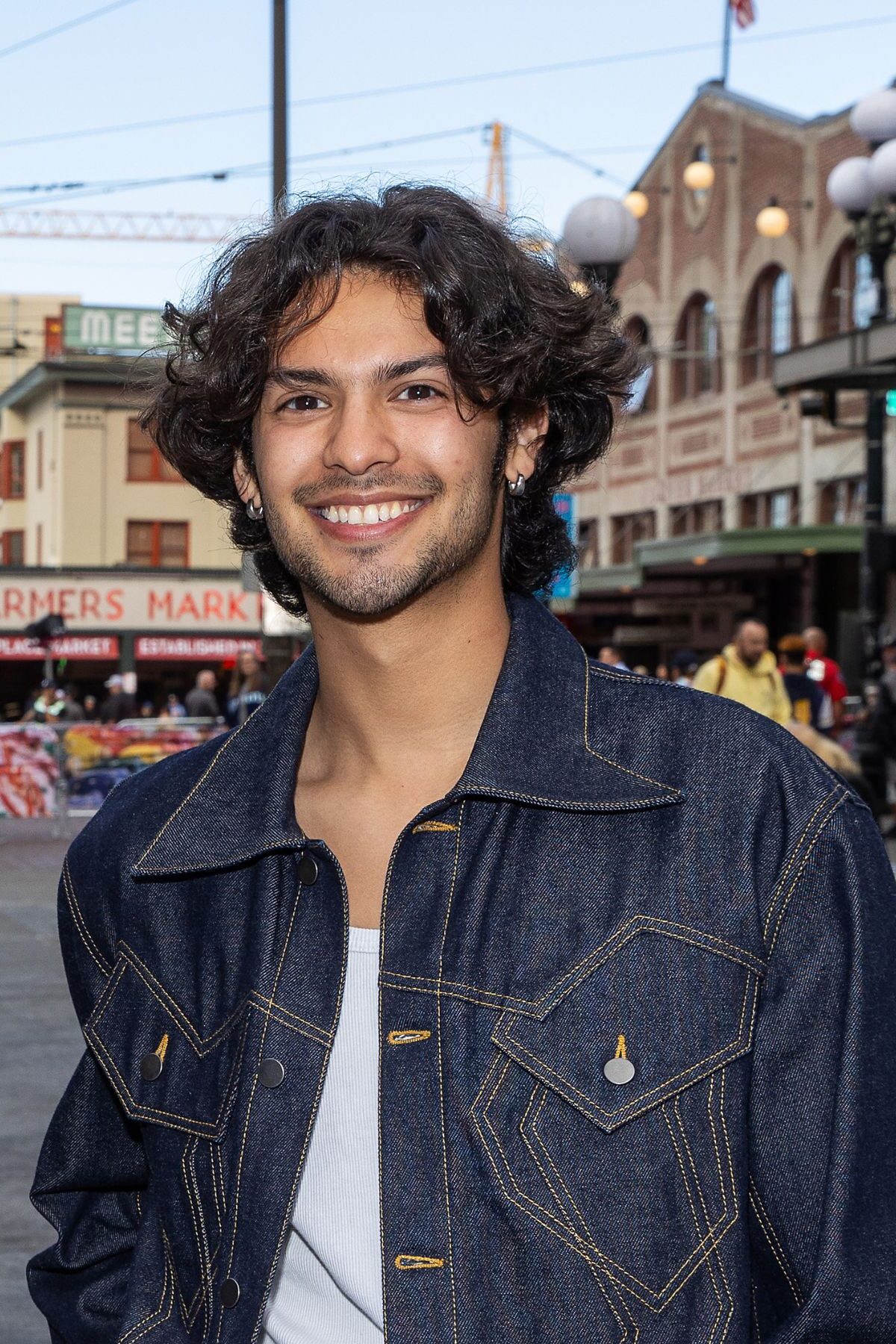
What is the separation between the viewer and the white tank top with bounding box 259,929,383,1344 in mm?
2168

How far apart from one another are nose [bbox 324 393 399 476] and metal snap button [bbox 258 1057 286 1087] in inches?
30.6

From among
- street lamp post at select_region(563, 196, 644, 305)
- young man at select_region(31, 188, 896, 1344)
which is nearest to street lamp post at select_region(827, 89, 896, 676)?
street lamp post at select_region(563, 196, 644, 305)

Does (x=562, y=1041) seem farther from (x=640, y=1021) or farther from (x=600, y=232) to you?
(x=600, y=232)

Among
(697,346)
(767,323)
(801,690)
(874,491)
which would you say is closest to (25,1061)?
(801,690)

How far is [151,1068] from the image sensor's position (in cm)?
239

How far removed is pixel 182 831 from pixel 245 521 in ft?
2.45

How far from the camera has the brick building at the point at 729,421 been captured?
30359 millimetres

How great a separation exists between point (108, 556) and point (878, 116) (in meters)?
31.2

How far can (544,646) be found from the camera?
2.48 meters

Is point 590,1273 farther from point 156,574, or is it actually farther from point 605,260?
point 156,574

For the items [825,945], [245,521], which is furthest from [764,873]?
[245,521]

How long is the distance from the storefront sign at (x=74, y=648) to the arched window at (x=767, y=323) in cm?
1626

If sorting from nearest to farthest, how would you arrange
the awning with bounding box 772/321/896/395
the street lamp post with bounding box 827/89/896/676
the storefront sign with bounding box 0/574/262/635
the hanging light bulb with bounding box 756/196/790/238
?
the street lamp post with bounding box 827/89/896/676
the awning with bounding box 772/321/896/395
the hanging light bulb with bounding box 756/196/790/238
the storefront sign with bounding box 0/574/262/635

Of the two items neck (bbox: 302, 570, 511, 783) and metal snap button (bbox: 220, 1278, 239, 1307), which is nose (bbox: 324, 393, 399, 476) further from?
metal snap button (bbox: 220, 1278, 239, 1307)
